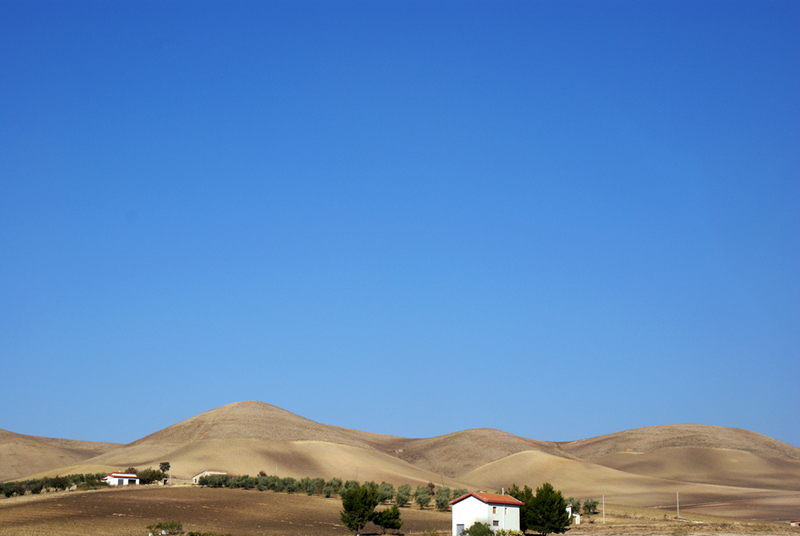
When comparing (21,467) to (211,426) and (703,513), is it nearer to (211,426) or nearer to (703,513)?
(211,426)

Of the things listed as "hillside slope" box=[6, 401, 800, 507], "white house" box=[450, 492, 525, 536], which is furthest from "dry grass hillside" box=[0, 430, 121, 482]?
"white house" box=[450, 492, 525, 536]

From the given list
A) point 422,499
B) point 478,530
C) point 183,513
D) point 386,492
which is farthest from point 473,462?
point 478,530

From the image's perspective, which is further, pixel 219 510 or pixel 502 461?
pixel 502 461

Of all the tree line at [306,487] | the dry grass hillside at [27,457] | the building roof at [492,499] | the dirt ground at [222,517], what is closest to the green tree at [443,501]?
the tree line at [306,487]

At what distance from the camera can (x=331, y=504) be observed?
8394 centimetres

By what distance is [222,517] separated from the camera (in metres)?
67.1

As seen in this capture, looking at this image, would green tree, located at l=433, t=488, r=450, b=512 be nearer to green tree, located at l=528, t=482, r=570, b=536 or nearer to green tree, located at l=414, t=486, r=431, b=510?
green tree, located at l=414, t=486, r=431, b=510

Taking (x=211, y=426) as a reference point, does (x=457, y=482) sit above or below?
below

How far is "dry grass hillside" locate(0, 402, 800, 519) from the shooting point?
132125 millimetres

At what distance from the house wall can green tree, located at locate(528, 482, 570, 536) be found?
1510 millimetres

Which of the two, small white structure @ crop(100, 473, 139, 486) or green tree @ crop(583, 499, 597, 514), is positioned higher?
small white structure @ crop(100, 473, 139, 486)

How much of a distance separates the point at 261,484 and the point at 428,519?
28584 mm

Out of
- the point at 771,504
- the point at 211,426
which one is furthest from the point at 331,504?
the point at 211,426

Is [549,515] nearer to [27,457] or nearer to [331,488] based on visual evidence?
[331,488]
